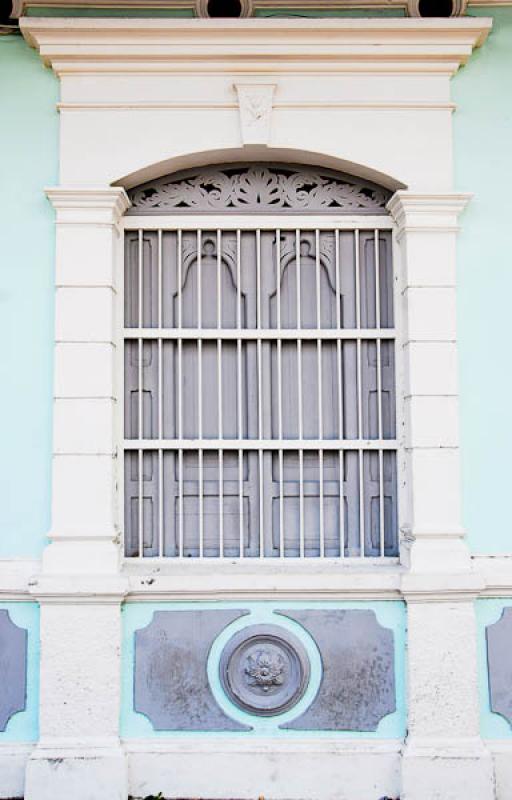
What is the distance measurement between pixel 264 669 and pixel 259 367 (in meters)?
1.70

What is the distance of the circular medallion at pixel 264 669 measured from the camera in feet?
16.3

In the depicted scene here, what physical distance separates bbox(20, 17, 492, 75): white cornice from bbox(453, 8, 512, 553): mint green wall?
9.1 inches

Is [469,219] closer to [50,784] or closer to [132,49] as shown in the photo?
[132,49]

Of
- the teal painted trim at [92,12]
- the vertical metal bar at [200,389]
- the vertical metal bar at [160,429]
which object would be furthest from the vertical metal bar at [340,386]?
the teal painted trim at [92,12]

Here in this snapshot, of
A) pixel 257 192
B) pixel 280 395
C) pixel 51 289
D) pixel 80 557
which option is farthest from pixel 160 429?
pixel 257 192

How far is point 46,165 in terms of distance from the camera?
5113 millimetres

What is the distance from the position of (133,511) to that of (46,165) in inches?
80.3

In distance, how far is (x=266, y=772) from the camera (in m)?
4.85

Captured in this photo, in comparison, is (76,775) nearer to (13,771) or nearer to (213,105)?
(13,771)

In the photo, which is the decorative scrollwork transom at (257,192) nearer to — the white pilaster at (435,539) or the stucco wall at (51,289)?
the white pilaster at (435,539)

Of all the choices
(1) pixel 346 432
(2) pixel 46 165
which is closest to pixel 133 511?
(1) pixel 346 432

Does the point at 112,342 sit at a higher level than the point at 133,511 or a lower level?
higher

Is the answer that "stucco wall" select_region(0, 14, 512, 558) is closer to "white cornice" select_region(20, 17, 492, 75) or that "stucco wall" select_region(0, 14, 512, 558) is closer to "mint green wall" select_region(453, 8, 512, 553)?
"mint green wall" select_region(453, 8, 512, 553)

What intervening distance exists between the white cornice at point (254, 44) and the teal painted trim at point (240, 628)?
3.01m
